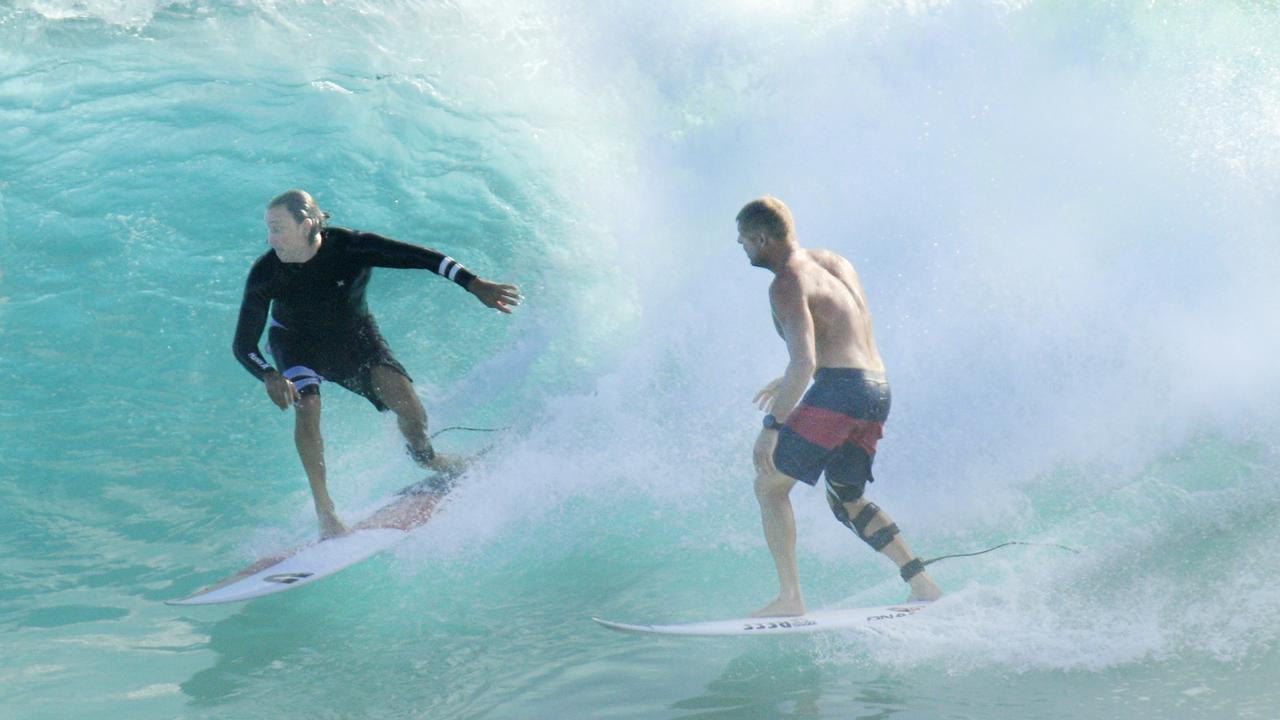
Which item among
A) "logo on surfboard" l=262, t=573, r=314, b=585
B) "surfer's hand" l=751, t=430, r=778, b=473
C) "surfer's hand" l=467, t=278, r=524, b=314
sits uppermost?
"surfer's hand" l=467, t=278, r=524, b=314

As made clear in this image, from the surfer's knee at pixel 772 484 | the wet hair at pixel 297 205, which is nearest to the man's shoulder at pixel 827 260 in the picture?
the surfer's knee at pixel 772 484

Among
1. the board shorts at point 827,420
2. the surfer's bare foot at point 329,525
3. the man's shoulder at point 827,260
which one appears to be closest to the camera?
the board shorts at point 827,420

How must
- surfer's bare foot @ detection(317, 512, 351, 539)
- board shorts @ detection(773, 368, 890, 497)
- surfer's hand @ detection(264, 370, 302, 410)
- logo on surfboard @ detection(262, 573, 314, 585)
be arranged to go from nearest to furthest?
board shorts @ detection(773, 368, 890, 497)
surfer's hand @ detection(264, 370, 302, 410)
logo on surfboard @ detection(262, 573, 314, 585)
surfer's bare foot @ detection(317, 512, 351, 539)

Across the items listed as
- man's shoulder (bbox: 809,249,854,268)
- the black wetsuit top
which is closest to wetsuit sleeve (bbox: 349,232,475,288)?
the black wetsuit top

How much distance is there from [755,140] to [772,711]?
21.6 feet

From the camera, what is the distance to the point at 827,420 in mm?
4445

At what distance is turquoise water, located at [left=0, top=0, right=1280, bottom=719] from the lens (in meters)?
4.35

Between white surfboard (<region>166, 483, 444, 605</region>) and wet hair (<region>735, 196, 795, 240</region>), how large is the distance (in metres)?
2.65

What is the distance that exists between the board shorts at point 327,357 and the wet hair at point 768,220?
7.73 feet

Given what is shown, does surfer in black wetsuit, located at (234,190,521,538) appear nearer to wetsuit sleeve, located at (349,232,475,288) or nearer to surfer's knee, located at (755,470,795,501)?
wetsuit sleeve, located at (349,232,475,288)

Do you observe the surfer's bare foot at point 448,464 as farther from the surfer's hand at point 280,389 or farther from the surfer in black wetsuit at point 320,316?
the surfer's hand at point 280,389

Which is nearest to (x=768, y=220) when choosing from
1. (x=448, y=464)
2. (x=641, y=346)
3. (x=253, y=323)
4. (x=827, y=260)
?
(x=827, y=260)

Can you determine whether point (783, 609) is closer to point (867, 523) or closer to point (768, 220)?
point (867, 523)

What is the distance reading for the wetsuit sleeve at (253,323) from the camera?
5.17 metres
